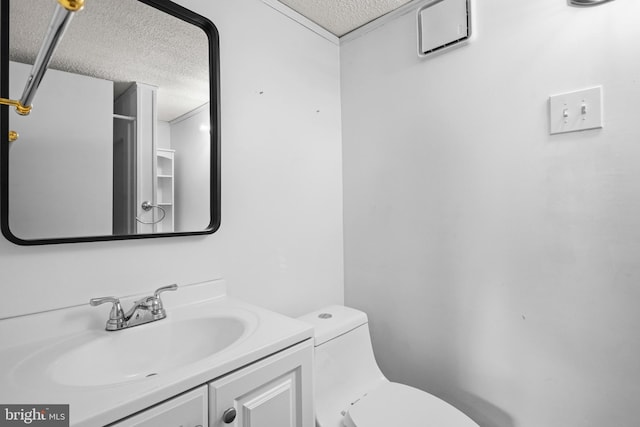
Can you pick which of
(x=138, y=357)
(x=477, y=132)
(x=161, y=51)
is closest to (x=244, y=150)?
(x=161, y=51)

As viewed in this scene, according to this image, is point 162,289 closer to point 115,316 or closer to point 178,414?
point 115,316

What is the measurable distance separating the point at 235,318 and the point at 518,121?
3.99ft

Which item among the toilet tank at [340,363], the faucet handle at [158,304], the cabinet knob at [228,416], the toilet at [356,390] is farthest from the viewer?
the toilet tank at [340,363]

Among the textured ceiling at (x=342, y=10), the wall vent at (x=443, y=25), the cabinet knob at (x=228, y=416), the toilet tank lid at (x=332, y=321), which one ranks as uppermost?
the textured ceiling at (x=342, y=10)

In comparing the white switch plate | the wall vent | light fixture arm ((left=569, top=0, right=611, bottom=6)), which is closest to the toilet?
the white switch plate

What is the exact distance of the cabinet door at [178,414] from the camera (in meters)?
0.56

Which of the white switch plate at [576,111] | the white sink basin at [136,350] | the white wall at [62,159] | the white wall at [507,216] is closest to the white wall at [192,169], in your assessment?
the white wall at [62,159]

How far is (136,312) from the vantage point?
0.91 metres

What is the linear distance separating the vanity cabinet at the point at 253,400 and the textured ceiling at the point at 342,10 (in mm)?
1443

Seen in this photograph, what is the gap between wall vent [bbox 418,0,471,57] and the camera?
1.22m

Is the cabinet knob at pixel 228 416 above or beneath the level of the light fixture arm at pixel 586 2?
beneath

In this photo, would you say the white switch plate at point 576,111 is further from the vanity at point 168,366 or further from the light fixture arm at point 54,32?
the light fixture arm at point 54,32

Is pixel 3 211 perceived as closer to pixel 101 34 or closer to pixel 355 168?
pixel 101 34

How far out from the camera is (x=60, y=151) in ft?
2.79
